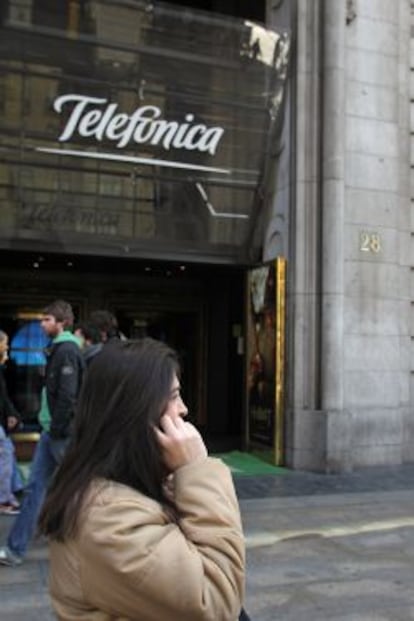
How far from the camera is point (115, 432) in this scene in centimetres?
153

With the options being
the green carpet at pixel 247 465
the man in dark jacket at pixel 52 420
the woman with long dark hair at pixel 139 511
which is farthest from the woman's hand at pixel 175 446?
the green carpet at pixel 247 465

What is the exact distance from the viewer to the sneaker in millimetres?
5504

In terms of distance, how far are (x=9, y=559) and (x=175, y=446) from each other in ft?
14.7

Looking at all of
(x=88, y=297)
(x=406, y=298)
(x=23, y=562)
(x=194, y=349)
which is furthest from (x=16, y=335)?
(x=23, y=562)

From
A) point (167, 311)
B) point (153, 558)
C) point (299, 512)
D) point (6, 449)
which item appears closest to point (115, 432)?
point (153, 558)

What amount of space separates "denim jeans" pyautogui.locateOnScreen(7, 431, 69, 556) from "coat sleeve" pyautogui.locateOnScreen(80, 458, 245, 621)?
4.02 meters

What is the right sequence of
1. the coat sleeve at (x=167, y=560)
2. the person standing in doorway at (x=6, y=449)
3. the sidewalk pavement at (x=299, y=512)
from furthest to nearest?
the person standing in doorway at (x=6, y=449) < the sidewalk pavement at (x=299, y=512) < the coat sleeve at (x=167, y=560)

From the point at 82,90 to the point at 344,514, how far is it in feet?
19.4

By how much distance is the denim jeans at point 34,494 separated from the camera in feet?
18.1

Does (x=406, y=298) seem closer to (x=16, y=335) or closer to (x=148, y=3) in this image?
(x=148, y=3)

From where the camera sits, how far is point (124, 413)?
154 centimetres

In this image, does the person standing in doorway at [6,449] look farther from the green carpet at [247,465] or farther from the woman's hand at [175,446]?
the woman's hand at [175,446]

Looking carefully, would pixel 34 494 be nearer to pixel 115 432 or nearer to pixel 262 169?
pixel 115 432

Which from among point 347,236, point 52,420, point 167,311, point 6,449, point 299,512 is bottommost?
point 299,512
